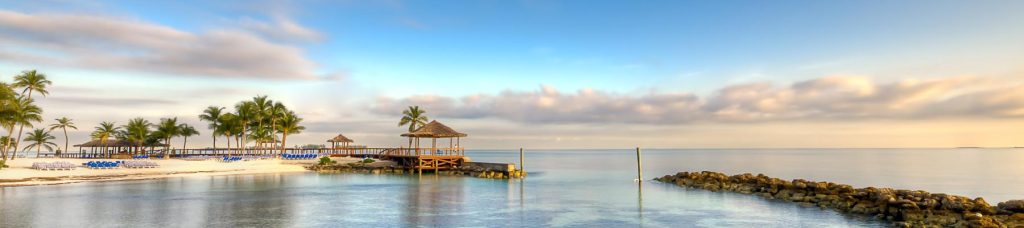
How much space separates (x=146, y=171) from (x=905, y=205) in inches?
2179

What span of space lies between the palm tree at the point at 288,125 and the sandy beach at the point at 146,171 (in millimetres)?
11783

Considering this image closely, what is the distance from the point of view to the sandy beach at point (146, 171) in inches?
1490

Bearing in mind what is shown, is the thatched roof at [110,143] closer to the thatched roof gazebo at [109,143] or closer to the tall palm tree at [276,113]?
the thatched roof gazebo at [109,143]

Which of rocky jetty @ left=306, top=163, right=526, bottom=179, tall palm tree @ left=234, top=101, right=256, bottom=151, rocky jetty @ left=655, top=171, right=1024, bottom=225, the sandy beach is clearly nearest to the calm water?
rocky jetty @ left=655, top=171, right=1024, bottom=225

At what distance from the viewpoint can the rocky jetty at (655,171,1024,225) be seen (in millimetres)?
20719

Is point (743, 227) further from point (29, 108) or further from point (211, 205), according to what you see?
point (29, 108)

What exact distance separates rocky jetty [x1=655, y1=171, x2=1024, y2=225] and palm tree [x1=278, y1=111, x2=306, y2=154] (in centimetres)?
6064

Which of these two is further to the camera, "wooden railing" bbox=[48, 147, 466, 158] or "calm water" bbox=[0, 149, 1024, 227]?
"wooden railing" bbox=[48, 147, 466, 158]

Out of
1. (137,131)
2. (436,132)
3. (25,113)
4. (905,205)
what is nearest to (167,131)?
(137,131)

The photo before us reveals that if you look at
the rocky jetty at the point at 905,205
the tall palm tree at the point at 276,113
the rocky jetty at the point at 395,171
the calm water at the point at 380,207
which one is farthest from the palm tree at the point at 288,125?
the rocky jetty at the point at 905,205

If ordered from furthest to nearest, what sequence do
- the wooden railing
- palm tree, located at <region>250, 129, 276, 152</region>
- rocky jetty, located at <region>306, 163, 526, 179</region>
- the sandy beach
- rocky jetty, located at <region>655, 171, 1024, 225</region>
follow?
1. palm tree, located at <region>250, 129, 276, 152</region>
2. the wooden railing
3. rocky jetty, located at <region>306, 163, 526, 179</region>
4. the sandy beach
5. rocky jetty, located at <region>655, 171, 1024, 225</region>

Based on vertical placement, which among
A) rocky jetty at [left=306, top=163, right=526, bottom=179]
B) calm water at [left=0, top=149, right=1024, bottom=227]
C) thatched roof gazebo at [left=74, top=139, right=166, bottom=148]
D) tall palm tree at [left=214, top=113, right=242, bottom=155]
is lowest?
calm water at [left=0, top=149, right=1024, bottom=227]

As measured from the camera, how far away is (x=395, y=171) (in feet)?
187

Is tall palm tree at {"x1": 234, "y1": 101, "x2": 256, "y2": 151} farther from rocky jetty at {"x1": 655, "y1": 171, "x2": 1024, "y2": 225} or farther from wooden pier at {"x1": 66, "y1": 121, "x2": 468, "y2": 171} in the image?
rocky jetty at {"x1": 655, "y1": 171, "x2": 1024, "y2": 225}
